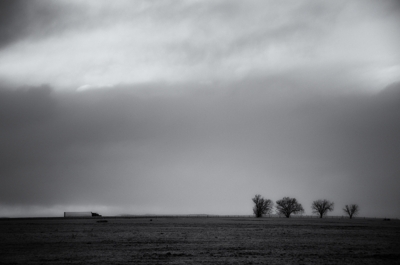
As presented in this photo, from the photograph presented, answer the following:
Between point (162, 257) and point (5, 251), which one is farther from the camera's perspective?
point (5, 251)

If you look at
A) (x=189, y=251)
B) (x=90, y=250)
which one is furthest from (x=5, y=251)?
(x=189, y=251)

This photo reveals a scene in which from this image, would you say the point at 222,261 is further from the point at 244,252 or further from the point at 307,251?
the point at 307,251

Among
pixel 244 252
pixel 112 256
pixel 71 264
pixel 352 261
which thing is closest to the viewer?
pixel 71 264

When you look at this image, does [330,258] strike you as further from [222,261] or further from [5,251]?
[5,251]

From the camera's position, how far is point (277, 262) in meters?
35.8

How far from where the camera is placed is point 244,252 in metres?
43.1

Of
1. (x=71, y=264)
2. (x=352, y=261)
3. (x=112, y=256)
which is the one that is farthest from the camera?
(x=112, y=256)

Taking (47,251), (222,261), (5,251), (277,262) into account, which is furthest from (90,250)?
(277,262)

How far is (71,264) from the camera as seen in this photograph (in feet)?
112

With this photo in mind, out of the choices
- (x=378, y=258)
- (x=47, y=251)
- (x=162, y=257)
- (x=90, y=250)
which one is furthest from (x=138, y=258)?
(x=378, y=258)

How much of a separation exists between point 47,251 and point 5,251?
4638mm

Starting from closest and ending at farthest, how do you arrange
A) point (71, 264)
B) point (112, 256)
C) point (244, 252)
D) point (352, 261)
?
point (71, 264) < point (352, 261) < point (112, 256) < point (244, 252)

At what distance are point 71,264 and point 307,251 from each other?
26.0 meters

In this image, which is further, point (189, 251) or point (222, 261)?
point (189, 251)
